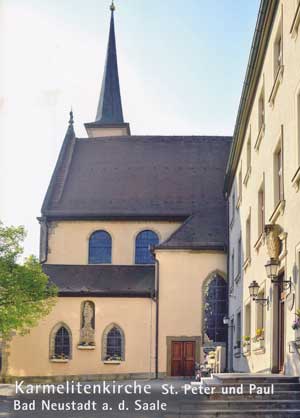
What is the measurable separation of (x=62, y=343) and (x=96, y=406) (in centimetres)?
1735

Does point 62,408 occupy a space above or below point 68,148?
below

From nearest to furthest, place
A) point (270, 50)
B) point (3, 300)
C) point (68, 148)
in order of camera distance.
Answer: point (270, 50) < point (3, 300) < point (68, 148)

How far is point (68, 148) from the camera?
132ft

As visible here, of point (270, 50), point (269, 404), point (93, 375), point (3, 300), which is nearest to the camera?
point (269, 404)

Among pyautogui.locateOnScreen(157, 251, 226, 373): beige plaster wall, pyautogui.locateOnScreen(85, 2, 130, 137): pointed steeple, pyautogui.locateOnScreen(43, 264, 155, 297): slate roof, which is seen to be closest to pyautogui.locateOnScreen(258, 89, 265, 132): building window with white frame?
pyautogui.locateOnScreen(157, 251, 226, 373): beige plaster wall

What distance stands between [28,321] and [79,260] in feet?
31.0

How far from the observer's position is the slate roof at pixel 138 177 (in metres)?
36.7

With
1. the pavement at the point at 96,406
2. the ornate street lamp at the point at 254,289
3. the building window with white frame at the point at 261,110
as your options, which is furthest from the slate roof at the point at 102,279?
the pavement at the point at 96,406

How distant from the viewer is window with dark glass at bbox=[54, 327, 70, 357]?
32.2 metres

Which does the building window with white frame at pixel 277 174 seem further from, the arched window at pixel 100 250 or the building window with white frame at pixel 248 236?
the arched window at pixel 100 250

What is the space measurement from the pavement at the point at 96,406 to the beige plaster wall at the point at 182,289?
13745 millimetres

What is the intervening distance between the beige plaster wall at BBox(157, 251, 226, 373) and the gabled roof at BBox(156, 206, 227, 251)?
31 cm

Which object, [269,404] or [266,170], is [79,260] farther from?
[269,404]

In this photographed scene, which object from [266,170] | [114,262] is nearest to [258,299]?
[266,170]
